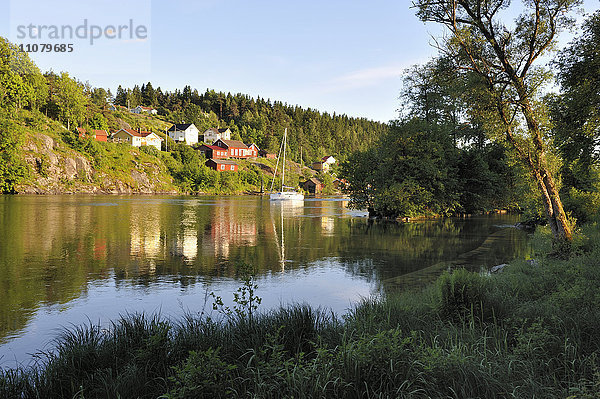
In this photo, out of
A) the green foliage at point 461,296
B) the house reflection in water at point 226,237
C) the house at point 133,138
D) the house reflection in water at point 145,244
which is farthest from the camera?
the house at point 133,138

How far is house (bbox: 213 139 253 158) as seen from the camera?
129500 millimetres

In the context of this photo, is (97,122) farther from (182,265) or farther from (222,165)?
(182,265)

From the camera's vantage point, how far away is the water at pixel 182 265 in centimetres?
1001

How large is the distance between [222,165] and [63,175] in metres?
45.5

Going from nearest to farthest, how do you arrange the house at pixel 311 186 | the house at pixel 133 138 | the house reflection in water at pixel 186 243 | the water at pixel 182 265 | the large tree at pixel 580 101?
the water at pixel 182 265 → the large tree at pixel 580 101 → the house reflection in water at pixel 186 243 → the house at pixel 133 138 → the house at pixel 311 186

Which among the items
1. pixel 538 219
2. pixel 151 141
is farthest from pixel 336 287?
pixel 151 141

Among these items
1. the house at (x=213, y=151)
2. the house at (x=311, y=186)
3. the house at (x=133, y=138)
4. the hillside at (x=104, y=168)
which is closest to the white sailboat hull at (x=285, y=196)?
the hillside at (x=104, y=168)

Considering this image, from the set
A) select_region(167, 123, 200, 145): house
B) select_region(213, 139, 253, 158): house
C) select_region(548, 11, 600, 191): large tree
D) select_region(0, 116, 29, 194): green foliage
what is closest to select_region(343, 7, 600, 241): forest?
select_region(548, 11, 600, 191): large tree

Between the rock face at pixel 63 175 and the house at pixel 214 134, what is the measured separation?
57889mm

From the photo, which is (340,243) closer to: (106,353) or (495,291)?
(495,291)

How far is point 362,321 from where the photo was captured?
749 centimetres

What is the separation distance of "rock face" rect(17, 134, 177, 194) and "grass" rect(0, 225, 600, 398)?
7242 centimetres

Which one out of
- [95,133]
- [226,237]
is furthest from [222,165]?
[226,237]

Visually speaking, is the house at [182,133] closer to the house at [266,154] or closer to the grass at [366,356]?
the house at [266,154]
